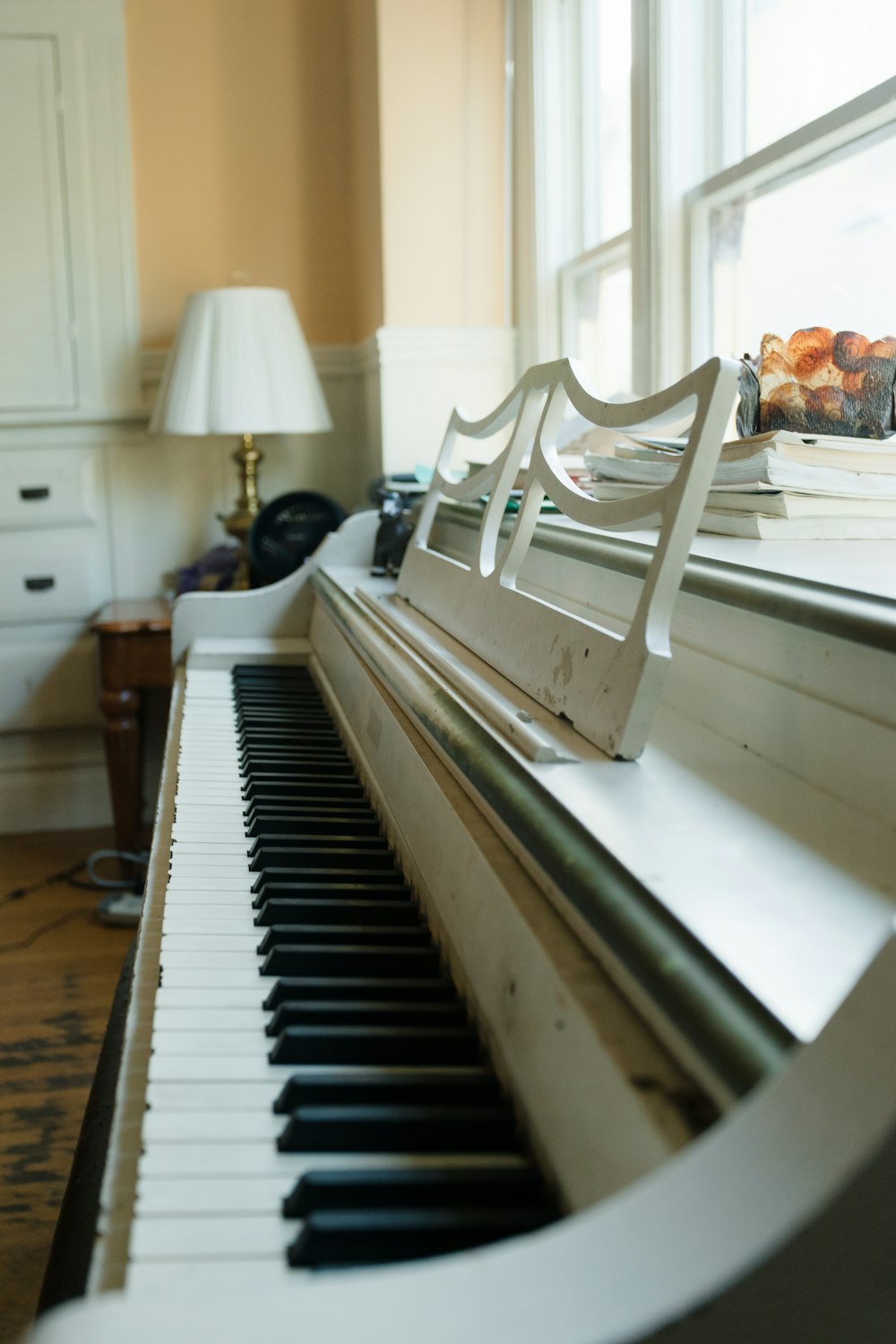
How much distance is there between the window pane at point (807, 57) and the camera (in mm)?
1514

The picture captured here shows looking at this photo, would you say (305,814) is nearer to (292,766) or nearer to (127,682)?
(292,766)

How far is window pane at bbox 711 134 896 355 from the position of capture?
5.05 ft

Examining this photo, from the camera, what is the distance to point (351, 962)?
89cm

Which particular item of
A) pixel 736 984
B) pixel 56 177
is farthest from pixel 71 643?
Answer: pixel 736 984

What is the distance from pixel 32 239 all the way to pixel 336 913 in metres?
2.91

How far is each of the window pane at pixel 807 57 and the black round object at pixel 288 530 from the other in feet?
4.68

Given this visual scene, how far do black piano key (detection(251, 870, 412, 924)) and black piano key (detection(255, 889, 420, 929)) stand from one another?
13mm

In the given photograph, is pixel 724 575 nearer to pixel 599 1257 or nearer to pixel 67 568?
pixel 599 1257

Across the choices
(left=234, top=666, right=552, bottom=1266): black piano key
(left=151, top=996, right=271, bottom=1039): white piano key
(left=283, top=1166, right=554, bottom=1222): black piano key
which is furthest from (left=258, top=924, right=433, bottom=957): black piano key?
(left=283, top=1166, right=554, bottom=1222): black piano key

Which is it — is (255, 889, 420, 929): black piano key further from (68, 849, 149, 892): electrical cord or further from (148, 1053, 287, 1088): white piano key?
(68, 849, 149, 892): electrical cord

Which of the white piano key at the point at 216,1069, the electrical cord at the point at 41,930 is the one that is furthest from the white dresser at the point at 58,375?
the white piano key at the point at 216,1069

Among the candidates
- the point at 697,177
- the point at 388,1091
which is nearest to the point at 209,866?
the point at 388,1091

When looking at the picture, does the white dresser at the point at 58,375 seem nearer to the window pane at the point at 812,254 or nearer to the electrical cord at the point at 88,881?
the electrical cord at the point at 88,881

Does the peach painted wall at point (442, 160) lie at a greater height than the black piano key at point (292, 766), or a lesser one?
greater
